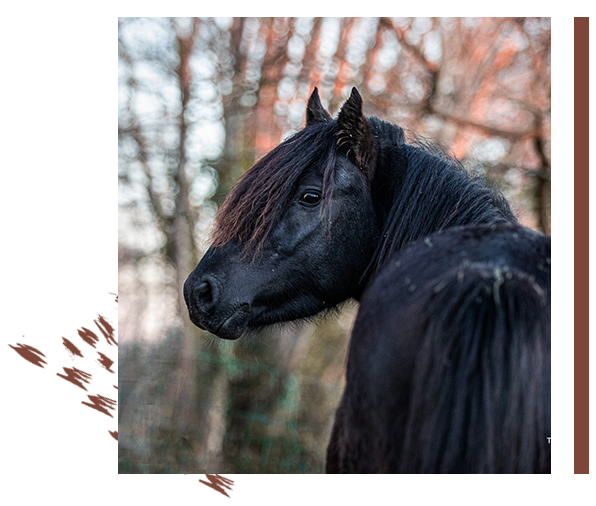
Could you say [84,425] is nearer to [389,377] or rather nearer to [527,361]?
[389,377]

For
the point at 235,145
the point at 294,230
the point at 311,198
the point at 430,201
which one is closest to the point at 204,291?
the point at 294,230

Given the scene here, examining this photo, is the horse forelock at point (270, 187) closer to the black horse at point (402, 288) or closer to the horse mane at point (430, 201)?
the black horse at point (402, 288)

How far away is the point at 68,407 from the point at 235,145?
155 inches

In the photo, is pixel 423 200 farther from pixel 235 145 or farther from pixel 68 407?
pixel 235 145

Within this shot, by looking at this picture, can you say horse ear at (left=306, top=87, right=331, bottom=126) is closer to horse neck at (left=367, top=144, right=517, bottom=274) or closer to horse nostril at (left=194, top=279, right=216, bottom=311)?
horse neck at (left=367, top=144, right=517, bottom=274)

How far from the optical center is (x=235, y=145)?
5488mm

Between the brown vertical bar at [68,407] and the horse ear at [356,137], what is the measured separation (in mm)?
1279

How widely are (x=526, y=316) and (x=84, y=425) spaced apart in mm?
1966

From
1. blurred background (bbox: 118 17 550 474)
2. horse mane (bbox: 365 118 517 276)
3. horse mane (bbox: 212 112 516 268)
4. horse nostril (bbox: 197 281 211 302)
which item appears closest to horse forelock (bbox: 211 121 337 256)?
horse mane (bbox: 212 112 516 268)

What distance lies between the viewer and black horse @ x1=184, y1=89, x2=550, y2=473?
1.04 m

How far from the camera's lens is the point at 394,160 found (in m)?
1.94

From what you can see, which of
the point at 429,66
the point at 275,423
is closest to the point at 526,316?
the point at 275,423

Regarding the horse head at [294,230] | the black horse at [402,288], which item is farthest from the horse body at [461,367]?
the horse head at [294,230]
